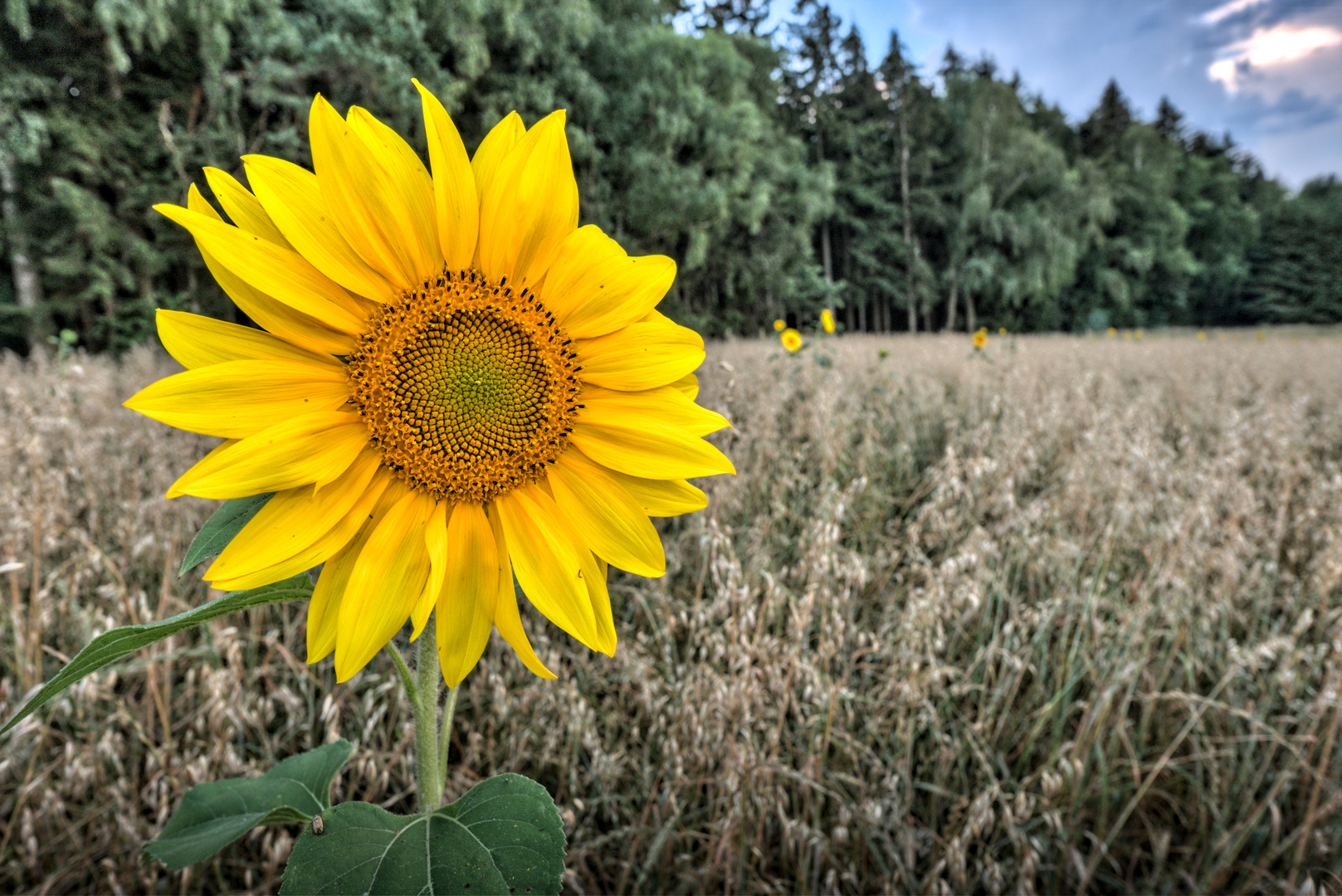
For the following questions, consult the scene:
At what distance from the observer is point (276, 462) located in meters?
0.46

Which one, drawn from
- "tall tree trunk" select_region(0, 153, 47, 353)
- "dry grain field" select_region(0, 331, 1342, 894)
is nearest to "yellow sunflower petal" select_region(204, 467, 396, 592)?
"dry grain field" select_region(0, 331, 1342, 894)

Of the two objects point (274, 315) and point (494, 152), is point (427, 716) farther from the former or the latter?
point (494, 152)

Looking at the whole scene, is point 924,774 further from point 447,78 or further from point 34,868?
point 447,78

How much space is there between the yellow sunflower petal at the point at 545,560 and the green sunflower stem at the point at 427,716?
87 mm

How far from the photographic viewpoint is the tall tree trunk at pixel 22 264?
9516mm

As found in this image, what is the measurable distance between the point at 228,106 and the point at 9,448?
9.67 m

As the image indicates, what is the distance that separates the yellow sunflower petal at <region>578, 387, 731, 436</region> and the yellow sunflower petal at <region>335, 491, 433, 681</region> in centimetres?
15

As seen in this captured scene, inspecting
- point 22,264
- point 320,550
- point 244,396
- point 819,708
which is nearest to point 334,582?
point 320,550

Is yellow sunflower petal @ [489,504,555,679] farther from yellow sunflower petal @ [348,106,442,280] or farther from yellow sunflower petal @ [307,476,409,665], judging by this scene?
yellow sunflower petal @ [348,106,442,280]

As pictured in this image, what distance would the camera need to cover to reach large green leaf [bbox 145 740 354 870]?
567 mm

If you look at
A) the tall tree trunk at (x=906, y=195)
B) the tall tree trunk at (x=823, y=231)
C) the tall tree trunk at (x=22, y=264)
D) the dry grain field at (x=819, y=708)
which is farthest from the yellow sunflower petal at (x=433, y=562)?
the tall tree trunk at (x=906, y=195)

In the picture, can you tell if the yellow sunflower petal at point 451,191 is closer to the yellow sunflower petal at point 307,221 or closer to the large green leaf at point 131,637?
the yellow sunflower petal at point 307,221

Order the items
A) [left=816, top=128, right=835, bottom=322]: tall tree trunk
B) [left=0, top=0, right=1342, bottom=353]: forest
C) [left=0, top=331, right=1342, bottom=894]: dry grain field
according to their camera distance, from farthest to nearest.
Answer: [left=816, top=128, right=835, bottom=322]: tall tree trunk
[left=0, top=0, right=1342, bottom=353]: forest
[left=0, top=331, right=1342, bottom=894]: dry grain field

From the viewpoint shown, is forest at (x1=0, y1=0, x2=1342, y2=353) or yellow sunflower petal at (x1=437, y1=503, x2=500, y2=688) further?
forest at (x1=0, y1=0, x2=1342, y2=353)
